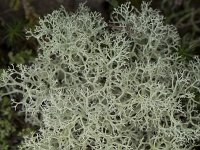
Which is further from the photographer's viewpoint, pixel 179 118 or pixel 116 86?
pixel 179 118

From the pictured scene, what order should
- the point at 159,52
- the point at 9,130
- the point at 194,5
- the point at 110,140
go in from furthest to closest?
the point at 194,5 → the point at 9,130 → the point at 159,52 → the point at 110,140

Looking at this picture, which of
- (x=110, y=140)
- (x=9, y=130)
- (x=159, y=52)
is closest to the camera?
(x=110, y=140)

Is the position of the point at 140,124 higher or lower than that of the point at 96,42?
lower

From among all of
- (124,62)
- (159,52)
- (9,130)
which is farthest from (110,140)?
(9,130)

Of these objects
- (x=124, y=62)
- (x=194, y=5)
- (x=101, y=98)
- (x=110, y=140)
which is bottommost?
(x=110, y=140)

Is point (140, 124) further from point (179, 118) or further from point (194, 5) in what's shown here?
point (194, 5)

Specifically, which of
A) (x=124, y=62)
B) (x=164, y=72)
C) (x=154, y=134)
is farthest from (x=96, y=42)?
(x=154, y=134)
